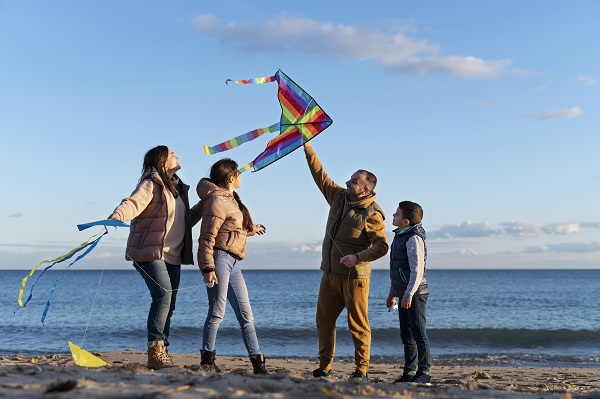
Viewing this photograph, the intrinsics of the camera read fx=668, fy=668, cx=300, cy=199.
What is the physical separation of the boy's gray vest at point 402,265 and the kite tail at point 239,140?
1.65m

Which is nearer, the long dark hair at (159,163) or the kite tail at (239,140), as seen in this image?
the long dark hair at (159,163)

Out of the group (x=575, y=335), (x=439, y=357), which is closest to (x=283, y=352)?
(x=439, y=357)

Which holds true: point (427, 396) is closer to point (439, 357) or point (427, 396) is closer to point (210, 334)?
point (210, 334)

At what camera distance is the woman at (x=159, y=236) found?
5414 millimetres

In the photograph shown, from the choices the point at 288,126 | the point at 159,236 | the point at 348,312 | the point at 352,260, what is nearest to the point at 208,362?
the point at 159,236

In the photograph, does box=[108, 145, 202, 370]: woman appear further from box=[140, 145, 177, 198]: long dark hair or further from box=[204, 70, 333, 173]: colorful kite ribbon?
box=[204, 70, 333, 173]: colorful kite ribbon

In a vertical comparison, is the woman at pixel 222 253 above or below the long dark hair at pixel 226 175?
below

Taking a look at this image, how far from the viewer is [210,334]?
18.4ft

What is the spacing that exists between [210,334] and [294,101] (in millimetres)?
2418

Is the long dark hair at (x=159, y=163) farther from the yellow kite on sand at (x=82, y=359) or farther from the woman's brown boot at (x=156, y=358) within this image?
the yellow kite on sand at (x=82, y=359)

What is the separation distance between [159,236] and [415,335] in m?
2.43

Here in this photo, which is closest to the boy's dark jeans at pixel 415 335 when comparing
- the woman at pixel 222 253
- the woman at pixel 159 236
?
the woman at pixel 222 253

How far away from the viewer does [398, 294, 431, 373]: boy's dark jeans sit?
5.96m

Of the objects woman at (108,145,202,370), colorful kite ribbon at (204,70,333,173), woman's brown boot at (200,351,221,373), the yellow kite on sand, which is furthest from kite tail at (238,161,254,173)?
the yellow kite on sand
